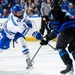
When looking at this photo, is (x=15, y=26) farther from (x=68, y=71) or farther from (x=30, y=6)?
(x=30, y=6)

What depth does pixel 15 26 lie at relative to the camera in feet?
15.3

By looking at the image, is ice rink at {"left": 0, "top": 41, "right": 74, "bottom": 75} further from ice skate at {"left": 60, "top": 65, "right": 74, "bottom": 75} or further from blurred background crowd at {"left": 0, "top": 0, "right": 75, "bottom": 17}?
blurred background crowd at {"left": 0, "top": 0, "right": 75, "bottom": 17}

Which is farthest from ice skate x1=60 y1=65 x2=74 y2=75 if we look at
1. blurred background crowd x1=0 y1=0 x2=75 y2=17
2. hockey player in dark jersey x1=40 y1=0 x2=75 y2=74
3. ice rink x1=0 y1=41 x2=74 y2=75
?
blurred background crowd x1=0 y1=0 x2=75 y2=17

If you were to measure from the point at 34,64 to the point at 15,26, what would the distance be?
0.79 m

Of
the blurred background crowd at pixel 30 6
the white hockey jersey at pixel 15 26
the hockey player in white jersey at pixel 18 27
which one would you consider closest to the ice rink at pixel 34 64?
the hockey player in white jersey at pixel 18 27

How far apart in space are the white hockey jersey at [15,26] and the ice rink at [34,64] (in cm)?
53

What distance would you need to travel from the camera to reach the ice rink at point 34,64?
14.8 feet

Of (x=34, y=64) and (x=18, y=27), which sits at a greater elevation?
(x=18, y=27)

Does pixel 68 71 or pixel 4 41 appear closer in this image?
pixel 68 71

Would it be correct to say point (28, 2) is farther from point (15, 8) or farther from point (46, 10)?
point (15, 8)

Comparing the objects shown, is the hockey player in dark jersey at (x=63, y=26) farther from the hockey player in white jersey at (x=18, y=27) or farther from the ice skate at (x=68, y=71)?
the hockey player in white jersey at (x=18, y=27)

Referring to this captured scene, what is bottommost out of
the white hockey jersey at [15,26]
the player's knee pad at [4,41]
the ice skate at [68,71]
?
the player's knee pad at [4,41]

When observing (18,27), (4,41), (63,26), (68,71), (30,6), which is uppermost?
(63,26)

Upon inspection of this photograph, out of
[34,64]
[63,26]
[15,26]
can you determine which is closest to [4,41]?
[15,26]
